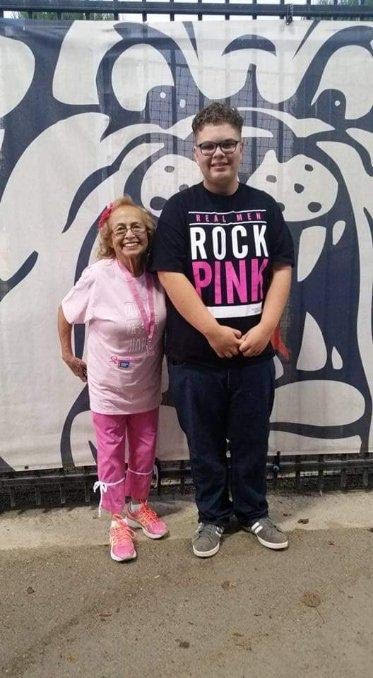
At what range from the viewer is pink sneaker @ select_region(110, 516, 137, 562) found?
8.46ft

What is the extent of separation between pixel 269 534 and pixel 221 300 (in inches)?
46.7

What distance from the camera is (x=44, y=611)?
7.45ft

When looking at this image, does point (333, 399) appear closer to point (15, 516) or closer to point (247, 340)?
point (247, 340)

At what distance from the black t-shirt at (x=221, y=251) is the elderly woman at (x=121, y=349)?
0.13 meters

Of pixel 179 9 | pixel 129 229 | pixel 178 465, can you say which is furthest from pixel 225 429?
pixel 179 9

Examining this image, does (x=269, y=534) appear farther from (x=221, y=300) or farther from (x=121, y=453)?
(x=221, y=300)

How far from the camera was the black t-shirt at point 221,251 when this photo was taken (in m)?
2.38

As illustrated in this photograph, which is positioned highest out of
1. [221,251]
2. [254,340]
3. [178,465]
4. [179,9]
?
[179,9]

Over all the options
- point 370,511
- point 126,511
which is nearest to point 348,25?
point 370,511

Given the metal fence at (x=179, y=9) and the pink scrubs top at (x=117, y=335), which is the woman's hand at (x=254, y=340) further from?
the metal fence at (x=179, y=9)

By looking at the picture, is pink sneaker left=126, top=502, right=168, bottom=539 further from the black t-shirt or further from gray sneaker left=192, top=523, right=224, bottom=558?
the black t-shirt

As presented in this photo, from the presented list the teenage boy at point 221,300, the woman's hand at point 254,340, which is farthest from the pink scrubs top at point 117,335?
the woman's hand at point 254,340

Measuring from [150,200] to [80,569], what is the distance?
72.9 inches

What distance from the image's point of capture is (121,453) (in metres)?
2.70
